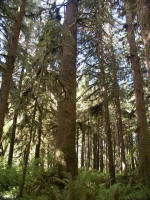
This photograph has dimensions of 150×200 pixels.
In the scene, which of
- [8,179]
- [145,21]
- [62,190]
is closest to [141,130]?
[62,190]

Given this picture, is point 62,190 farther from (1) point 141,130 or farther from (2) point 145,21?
(2) point 145,21

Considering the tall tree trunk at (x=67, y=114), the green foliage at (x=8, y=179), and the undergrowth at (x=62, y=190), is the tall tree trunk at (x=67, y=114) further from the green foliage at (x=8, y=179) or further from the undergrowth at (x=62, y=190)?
the green foliage at (x=8, y=179)

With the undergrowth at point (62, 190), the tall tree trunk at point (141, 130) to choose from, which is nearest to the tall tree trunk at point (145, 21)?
the tall tree trunk at point (141, 130)

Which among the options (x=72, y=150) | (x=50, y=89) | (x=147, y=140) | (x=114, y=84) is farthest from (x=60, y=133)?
(x=114, y=84)

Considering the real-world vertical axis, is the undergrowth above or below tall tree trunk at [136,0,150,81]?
below

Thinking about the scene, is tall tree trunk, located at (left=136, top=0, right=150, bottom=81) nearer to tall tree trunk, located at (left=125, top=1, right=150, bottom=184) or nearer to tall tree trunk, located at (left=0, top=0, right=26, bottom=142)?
tall tree trunk, located at (left=125, top=1, right=150, bottom=184)

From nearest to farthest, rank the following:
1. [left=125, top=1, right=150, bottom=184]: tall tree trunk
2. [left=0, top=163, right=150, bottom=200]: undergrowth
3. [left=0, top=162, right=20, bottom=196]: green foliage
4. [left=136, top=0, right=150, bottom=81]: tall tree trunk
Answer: [left=136, top=0, right=150, bottom=81]: tall tree trunk → [left=0, top=163, right=150, bottom=200]: undergrowth → [left=0, top=162, right=20, bottom=196]: green foliage → [left=125, top=1, right=150, bottom=184]: tall tree trunk

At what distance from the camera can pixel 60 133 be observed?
16.4 feet

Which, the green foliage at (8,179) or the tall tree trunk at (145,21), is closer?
the tall tree trunk at (145,21)

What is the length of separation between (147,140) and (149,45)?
3.96 m

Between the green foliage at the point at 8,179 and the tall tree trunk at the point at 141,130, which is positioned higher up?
the tall tree trunk at the point at 141,130

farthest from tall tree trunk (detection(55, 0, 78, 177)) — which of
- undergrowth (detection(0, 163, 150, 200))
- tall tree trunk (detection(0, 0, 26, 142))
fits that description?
tall tree trunk (detection(0, 0, 26, 142))

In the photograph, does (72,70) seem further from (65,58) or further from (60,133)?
(60,133)

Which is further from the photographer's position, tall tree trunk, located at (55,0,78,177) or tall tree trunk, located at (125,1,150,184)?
tall tree trunk, located at (125,1,150,184)
